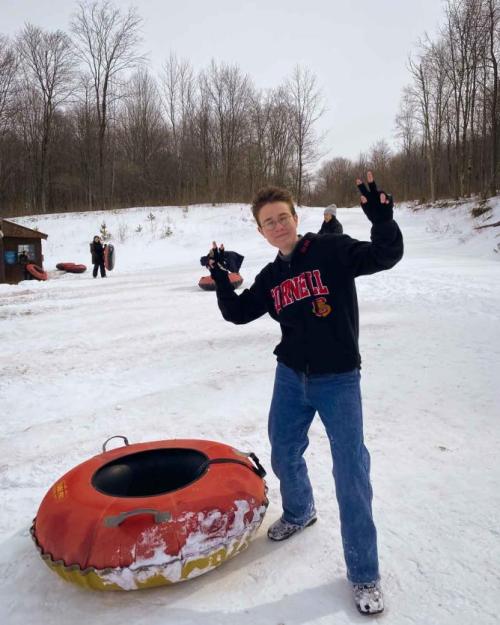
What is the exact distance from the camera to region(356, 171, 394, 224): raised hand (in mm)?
1861

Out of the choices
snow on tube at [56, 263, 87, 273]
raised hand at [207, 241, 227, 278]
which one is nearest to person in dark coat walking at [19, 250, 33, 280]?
snow on tube at [56, 263, 87, 273]

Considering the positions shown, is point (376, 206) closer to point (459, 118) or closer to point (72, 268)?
point (72, 268)

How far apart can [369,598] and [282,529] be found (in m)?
0.64

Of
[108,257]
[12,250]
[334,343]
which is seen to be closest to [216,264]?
[334,343]

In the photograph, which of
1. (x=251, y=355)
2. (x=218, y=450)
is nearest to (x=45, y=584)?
(x=218, y=450)

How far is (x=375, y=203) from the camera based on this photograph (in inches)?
73.8

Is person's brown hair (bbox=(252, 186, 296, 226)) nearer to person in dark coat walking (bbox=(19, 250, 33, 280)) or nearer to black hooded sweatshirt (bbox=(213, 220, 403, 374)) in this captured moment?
black hooded sweatshirt (bbox=(213, 220, 403, 374))

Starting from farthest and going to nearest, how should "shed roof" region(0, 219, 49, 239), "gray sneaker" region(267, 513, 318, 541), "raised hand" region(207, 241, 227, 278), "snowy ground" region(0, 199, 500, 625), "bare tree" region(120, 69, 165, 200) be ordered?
1. "bare tree" region(120, 69, 165, 200)
2. "shed roof" region(0, 219, 49, 239)
3. "raised hand" region(207, 241, 227, 278)
4. "gray sneaker" region(267, 513, 318, 541)
5. "snowy ground" region(0, 199, 500, 625)

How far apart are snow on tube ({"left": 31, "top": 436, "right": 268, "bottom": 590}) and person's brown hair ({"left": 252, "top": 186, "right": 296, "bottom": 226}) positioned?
1.39 metres

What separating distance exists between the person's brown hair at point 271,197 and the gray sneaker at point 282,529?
1.70 metres

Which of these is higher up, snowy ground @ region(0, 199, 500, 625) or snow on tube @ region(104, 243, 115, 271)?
snow on tube @ region(104, 243, 115, 271)

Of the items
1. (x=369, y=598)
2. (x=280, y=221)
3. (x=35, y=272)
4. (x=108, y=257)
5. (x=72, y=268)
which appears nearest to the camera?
(x=369, y=598)

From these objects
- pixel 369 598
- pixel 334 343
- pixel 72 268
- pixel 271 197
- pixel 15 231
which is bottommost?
pixel 369 598

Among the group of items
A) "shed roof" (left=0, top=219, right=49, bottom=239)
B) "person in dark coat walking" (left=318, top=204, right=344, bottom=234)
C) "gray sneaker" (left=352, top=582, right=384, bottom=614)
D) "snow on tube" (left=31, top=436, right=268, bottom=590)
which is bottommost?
"gray sneaker" (left=352, top=582, right=384, bottom=614)
